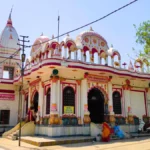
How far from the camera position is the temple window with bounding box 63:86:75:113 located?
13.9 meters

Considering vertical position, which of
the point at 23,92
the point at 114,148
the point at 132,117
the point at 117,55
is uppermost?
the point at 117,55

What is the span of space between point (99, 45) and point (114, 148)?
8.55 metres

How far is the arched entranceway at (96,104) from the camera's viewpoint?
15.1 meters

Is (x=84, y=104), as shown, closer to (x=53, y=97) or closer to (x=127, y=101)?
(x=53, y=97)

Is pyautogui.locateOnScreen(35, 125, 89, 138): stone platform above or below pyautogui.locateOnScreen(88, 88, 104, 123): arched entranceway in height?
below

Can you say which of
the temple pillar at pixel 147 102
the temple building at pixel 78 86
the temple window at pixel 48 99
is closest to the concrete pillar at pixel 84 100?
the temple building at pixel 78 86

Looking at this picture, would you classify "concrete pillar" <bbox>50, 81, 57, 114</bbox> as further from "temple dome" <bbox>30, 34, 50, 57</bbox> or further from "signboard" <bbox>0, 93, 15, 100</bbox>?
"signboard" <bbox>0, 93, 15, 100</bbox>

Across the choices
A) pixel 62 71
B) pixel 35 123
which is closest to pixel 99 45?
pixel 62 71

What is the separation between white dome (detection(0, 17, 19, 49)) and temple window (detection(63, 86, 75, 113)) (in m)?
10.7

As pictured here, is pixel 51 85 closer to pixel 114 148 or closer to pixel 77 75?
pixel 77 75

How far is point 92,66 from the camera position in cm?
1367

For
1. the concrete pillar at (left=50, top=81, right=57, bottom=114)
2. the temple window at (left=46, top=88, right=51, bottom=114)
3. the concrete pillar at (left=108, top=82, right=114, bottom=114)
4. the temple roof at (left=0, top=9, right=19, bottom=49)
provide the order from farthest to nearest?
the temple roof at (left=0, top=9, right=19, bottom=49) → the concrete pillar at (left=108, top=82, right=114, bottom=114) → the temple window at (left=46, top=88, right=51, bottom=114) → the concrete pillar at (left=50, top=81, right=57, bottom=114)

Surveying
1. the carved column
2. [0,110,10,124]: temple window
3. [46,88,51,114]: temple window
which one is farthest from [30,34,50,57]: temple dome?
the carved column

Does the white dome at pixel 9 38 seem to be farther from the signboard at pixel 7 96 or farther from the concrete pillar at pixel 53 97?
the concrete pillar at pixel 53 97
